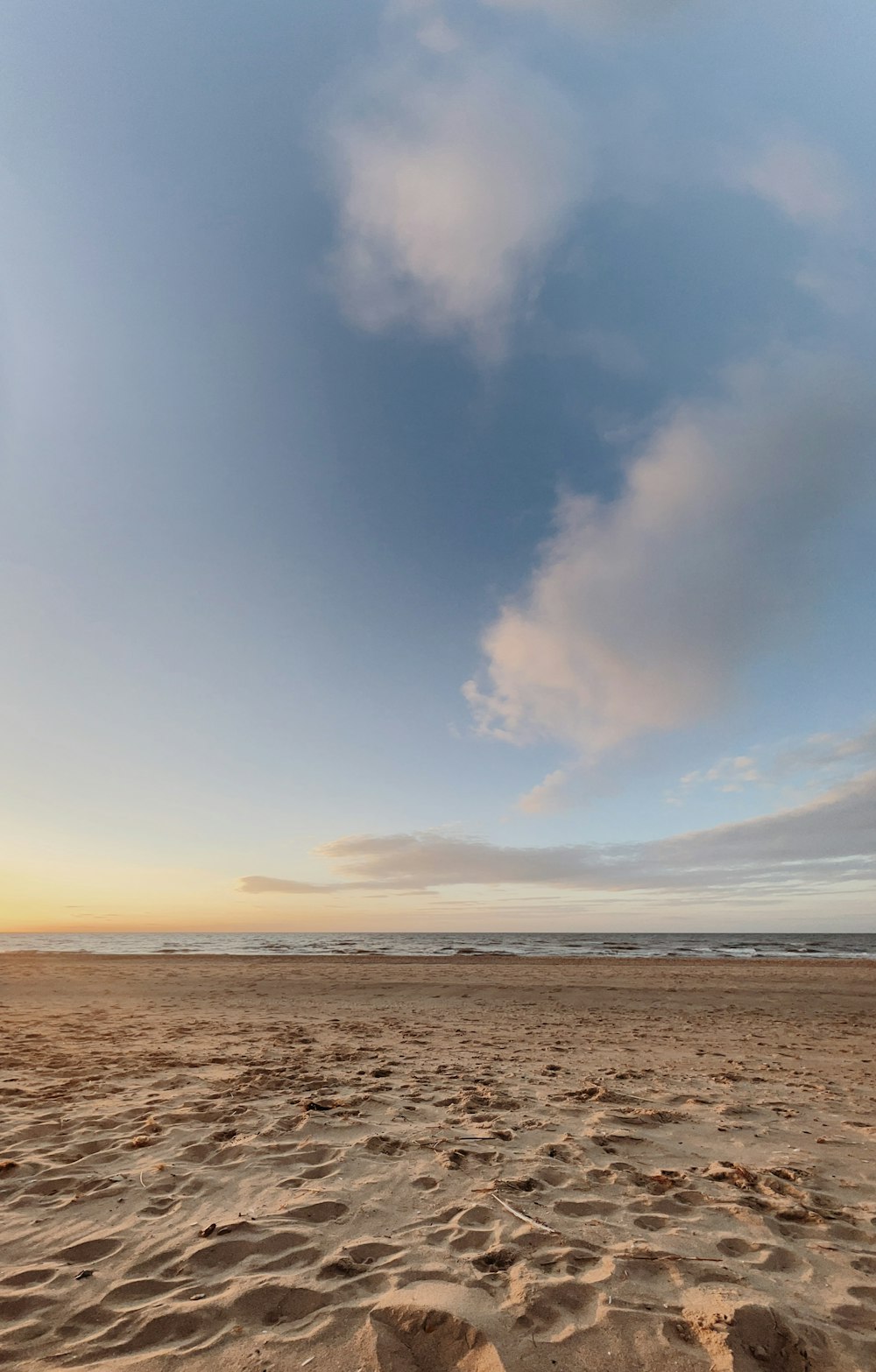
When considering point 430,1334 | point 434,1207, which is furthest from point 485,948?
point 430,1334

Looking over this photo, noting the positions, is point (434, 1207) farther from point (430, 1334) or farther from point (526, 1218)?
point (430, 1334)

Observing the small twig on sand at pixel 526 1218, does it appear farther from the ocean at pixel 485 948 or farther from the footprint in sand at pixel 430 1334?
the ocean at pixel 485 948

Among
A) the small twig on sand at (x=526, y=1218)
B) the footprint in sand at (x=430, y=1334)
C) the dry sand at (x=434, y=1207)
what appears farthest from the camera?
the small twig on sand at (x=526, y=1218)

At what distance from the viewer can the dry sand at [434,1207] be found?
2.95 m

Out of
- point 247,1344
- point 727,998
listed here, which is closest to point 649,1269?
point 247,1344

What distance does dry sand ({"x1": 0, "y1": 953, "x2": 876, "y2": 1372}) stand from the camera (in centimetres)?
295

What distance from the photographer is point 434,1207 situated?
4293mm

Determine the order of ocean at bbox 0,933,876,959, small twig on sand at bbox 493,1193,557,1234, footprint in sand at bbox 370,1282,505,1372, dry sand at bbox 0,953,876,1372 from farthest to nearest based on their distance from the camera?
ocean at bbox 0,933,876,959
small twig on sand at bbox 493,1193,557,1234
dry sand at bbox 0,953,876,1372
footprint in sand at bbox 370,1282,505,1372

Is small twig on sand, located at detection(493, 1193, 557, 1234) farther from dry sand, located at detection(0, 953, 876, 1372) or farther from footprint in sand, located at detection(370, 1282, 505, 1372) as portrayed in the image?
footprint in sand, located at detection(370, 1282, 505, 1372)

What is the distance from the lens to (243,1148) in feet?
17.4

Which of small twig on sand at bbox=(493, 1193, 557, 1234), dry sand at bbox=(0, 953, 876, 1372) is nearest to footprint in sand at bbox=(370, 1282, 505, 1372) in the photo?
dry sand at bbox=(0, 953, 876, 1372)

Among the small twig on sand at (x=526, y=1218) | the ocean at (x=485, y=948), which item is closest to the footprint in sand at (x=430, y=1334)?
the small twig on sand at (x=526, y=1218)

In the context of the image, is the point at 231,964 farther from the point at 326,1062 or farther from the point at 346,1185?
the point at 346,1185

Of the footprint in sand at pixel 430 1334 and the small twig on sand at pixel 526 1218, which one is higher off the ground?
the footprint in sand at pixel 430 1334
